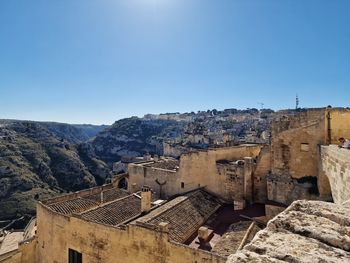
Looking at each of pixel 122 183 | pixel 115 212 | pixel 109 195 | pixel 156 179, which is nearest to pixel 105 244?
pixel 115 212

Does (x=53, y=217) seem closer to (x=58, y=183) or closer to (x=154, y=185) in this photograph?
(x=154, y=185)

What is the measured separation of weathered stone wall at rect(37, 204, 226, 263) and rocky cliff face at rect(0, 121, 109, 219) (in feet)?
138

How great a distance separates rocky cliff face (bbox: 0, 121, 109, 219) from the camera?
201 feet

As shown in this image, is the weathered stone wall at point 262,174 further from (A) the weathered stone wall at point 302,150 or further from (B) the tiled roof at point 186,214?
(B) the tiled roof at point 186,214

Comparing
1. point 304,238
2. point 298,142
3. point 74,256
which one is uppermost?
point 298,142

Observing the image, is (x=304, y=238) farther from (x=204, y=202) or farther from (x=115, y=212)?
(x=204, y=202)

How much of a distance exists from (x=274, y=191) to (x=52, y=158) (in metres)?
77.4

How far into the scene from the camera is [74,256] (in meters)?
17.2

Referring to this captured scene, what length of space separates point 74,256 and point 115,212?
3311 millimetres

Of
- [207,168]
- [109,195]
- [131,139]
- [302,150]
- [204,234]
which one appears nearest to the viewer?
[204,234]

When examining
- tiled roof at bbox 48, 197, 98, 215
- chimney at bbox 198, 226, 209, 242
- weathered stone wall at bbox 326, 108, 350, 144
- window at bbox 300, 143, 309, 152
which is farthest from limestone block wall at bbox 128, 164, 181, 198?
weathered stone wall at bbox 326, 108, 350, 144

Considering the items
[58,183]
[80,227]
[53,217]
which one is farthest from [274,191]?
[58,183]

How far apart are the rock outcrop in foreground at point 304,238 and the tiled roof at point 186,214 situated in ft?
40.0

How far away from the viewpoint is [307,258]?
2.94 metres
